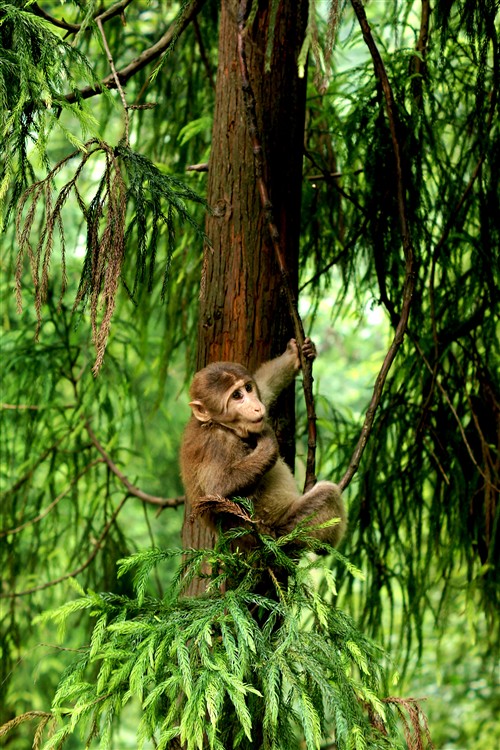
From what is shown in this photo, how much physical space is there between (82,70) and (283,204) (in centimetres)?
100

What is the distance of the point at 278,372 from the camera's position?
343 cm

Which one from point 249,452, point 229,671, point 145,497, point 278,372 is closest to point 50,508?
point 145,497

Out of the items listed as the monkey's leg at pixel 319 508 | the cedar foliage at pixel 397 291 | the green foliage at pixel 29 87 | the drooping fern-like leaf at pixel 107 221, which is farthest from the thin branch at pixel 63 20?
the monkey's leg at pixel 319 508

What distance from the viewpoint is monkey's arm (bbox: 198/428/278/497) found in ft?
A: 10.6

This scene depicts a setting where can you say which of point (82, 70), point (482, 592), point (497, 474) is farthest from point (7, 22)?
point (482, 592)

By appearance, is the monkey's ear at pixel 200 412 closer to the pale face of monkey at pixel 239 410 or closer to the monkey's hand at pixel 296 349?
the pale face of monkey at pixel 239 410

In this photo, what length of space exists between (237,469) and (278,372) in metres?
0.43

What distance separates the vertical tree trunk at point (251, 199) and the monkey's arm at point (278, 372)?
4 cm

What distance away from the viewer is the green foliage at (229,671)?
222 cm

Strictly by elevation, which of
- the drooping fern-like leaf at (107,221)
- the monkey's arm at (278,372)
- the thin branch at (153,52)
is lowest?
the monkey's arm at (278,372)

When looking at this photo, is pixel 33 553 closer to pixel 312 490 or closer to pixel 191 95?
pixel 312 490

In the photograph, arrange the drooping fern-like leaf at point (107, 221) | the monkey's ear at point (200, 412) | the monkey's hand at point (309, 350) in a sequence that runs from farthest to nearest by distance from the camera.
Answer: the monkey's ear at point (200, 412) → the monkey's hand at point (309, 350) → the drooping fern-like leaf at point (107, 221)

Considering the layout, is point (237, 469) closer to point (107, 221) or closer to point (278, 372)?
point (278, 372)

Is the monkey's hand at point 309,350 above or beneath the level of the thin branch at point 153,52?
beneath
